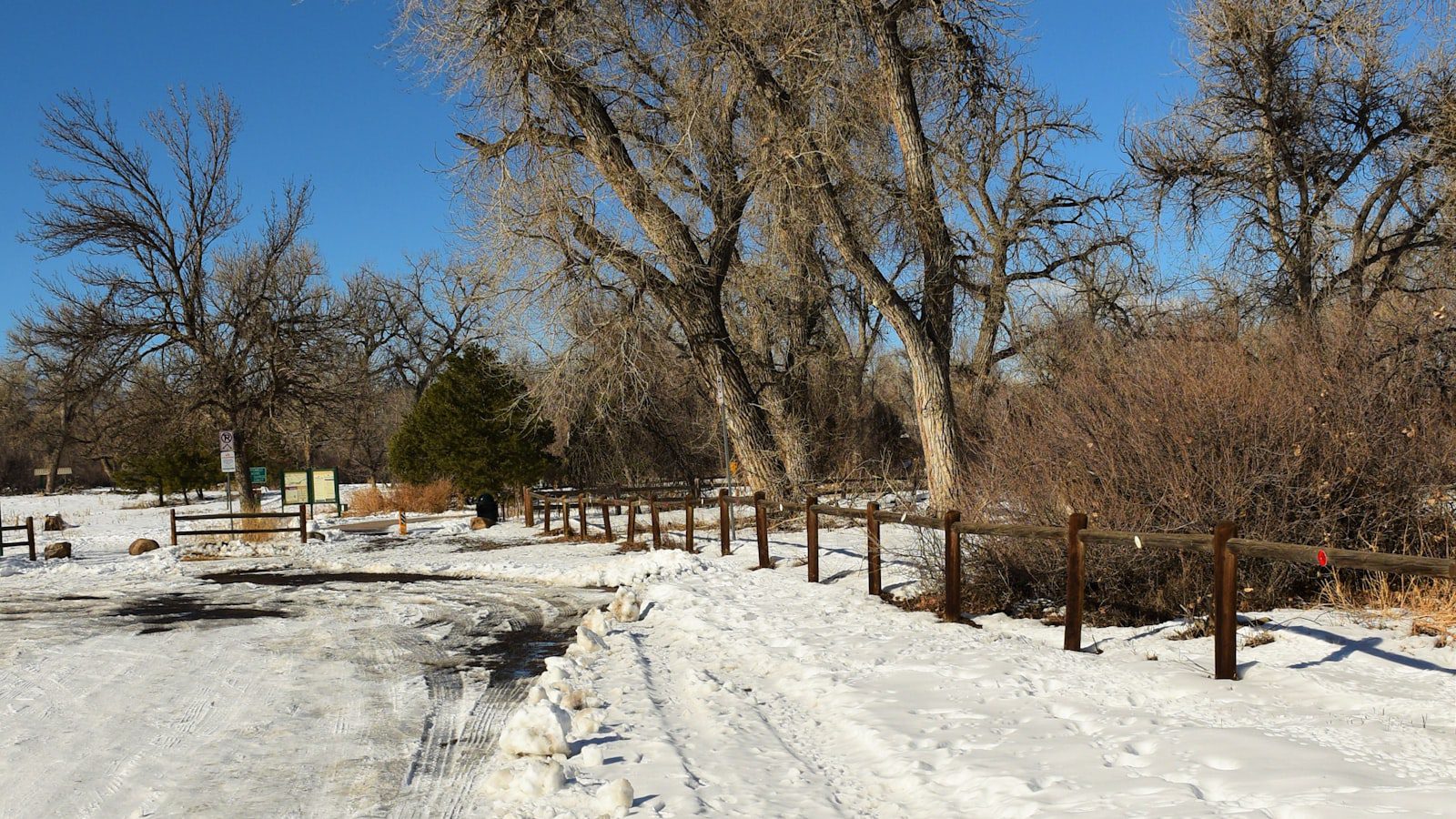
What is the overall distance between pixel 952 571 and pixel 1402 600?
11.4 feet

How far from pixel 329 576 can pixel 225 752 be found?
12.4 metres

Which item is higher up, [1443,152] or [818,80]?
[818,80]

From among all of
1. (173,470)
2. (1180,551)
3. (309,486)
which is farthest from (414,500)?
(1180,551)

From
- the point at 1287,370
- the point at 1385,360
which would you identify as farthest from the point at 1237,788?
the point at 1385,360

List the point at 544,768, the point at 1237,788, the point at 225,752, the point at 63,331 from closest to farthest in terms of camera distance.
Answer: the point at 1237,788 → the point at 544,768 → the point at 225,752 → the point at 63,331

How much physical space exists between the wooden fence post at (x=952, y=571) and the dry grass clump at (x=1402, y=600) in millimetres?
2936

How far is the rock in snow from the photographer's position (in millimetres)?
6222

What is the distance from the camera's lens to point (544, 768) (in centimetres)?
567

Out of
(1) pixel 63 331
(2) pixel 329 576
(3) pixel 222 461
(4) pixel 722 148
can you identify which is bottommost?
(2) pixel 329 576

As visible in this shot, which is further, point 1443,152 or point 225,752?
point 1443,152

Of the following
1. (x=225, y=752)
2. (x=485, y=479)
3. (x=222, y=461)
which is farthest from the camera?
(x=485, y=479)

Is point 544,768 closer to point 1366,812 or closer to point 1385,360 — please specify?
point 1366,812

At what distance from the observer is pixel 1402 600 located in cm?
816

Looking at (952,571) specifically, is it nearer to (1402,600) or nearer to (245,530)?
(1402,600)
